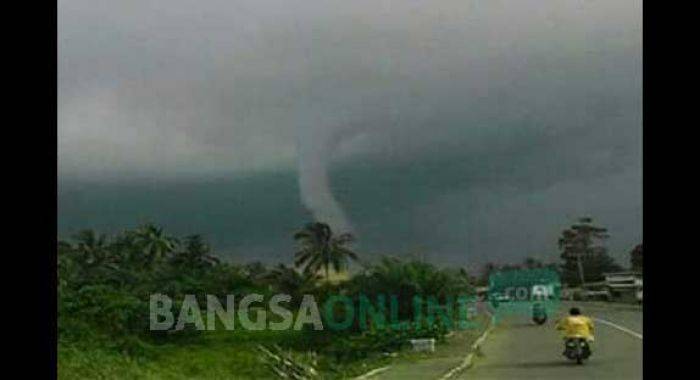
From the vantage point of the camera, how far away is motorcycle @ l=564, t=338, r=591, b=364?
4.80 meters

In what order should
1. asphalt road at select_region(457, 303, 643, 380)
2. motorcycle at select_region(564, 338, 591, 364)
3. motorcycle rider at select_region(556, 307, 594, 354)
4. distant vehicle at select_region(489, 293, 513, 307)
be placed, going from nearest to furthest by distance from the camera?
1. distant vehicle at select_region(489, 293, 513, 307)
2. asphalt road at select_region(457, 303, 643, 380)
3. motorcycle rider at select_region(556, 307, 594, 354)
4. motorcycle at select_region(564, 338, 591, 364)

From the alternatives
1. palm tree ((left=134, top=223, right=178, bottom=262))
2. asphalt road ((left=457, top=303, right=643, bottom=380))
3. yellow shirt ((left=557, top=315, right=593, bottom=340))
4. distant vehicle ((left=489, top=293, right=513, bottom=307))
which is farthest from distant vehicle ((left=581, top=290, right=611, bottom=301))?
palm tree ((left=134, top=223, right=178, bottom=262))

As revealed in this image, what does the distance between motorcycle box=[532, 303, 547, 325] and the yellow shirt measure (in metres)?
0.21

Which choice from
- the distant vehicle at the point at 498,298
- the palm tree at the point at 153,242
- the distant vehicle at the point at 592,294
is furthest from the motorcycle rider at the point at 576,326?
the palm tree at the point at 153,242

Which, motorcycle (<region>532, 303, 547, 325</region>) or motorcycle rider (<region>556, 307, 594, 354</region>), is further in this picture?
motorcycle rider (<region>556, 307, 594, 354</region>)

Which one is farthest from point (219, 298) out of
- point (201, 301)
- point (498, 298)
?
point (498, 298)

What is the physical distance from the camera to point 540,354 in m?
4.79

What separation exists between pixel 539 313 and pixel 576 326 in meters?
0.41

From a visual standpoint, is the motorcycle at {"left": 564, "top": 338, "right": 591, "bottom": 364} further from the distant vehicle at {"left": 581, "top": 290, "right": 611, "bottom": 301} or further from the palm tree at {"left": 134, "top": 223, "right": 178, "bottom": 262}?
the palm tree at {"left": 134, "top": 223, "right": 178, "bottom": 262}

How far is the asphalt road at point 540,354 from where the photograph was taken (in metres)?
4.47

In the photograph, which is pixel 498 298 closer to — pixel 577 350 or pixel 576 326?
pixel 576 326
